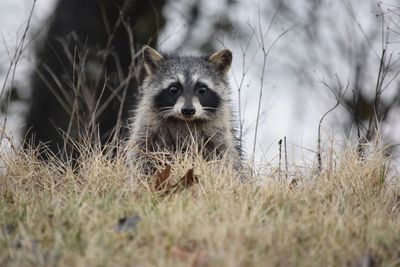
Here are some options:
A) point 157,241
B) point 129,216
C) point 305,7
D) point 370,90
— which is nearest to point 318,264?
point 157,241

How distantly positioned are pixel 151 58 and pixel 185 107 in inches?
37.3

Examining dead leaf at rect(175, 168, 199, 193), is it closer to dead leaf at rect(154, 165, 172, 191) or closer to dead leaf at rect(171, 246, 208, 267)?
dead leaf at rect(154, 165, 172, 191)

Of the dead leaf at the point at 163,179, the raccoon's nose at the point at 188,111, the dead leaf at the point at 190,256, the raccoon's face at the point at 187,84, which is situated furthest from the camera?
the raccoon's face at the point at 187,84

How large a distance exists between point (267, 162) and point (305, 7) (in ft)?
29.6

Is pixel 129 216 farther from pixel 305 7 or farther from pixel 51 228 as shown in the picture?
pixel 305 7

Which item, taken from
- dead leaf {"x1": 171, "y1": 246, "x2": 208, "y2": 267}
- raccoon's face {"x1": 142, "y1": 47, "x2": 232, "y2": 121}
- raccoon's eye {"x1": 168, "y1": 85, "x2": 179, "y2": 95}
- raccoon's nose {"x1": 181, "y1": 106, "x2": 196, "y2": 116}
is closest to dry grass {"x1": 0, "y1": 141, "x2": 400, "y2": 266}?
dead leaf {"x1": 171, "y1": 246, "x2": 208, "y2": 267}

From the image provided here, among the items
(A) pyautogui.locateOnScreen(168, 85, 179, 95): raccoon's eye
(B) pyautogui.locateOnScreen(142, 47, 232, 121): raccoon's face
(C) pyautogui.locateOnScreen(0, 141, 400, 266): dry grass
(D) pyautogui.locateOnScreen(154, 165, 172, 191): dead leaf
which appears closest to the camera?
(C) pyautogui.locateOnScreen(0, 141, 400, 266): dry grass

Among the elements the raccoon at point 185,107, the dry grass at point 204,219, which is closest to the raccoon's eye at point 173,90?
the raccoon at point 185,107

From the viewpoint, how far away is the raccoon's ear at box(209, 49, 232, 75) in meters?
8.59

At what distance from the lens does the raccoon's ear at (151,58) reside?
28.2 ft

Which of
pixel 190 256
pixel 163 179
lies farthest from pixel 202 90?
pixel 190 256

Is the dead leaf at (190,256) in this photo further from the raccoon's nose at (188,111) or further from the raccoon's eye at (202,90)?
the raccoon's eye at (202,90)

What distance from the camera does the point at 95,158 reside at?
6.55 m

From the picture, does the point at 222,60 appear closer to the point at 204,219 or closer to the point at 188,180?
the point at 188,180
